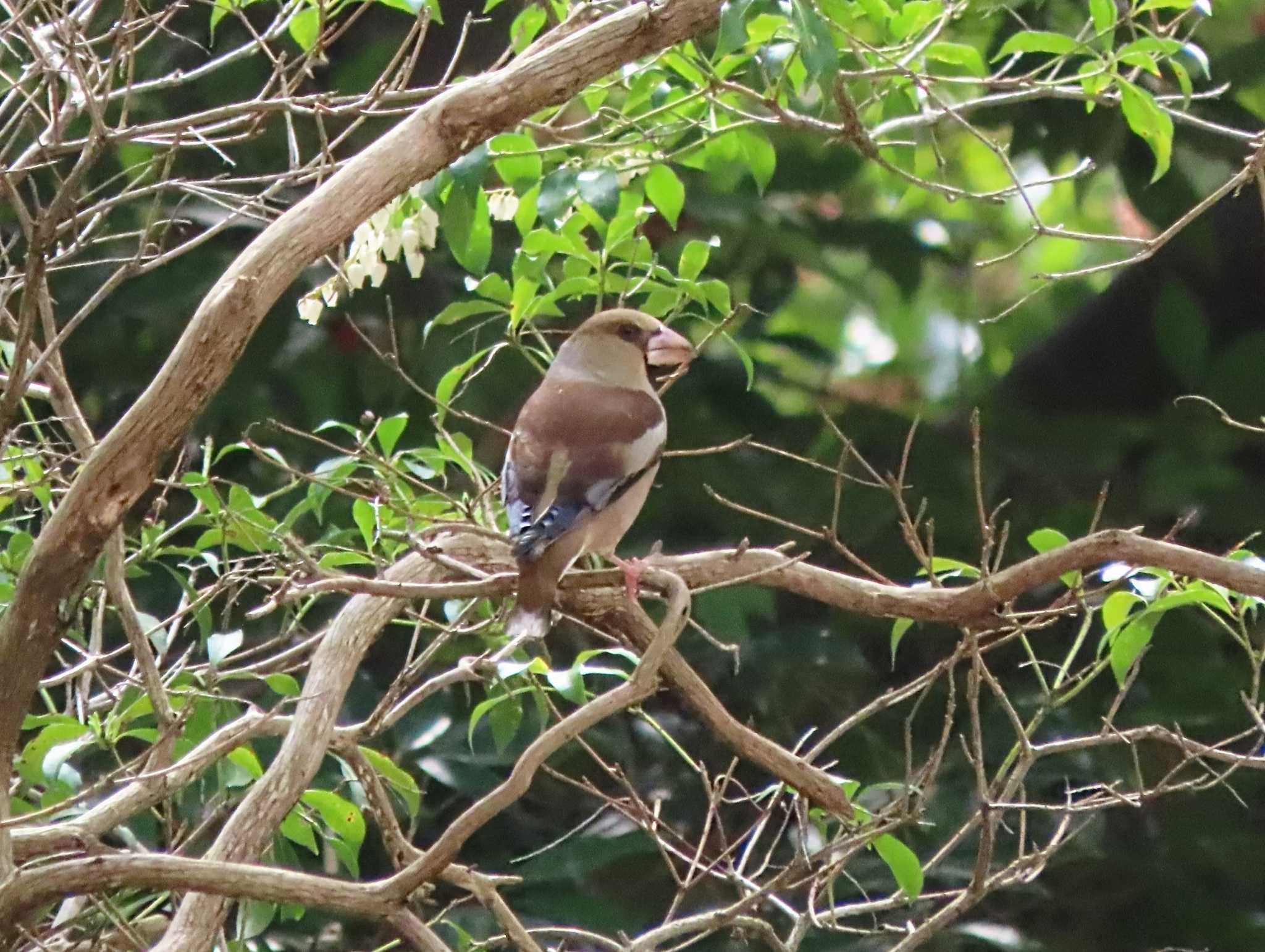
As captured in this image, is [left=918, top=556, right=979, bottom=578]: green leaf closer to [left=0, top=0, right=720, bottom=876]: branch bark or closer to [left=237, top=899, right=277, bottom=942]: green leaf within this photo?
[left=0, top=0, right=720, bottom=876]: branch bark

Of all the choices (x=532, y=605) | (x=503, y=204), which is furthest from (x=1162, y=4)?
(x=532, y=605)

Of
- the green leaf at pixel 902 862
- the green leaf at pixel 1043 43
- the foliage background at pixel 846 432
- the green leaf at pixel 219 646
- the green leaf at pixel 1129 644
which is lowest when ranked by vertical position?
the foliage background at pixel 846 432

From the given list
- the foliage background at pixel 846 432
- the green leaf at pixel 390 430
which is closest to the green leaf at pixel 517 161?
the green leaf at pixel 390 430

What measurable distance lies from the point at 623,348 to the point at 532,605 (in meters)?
0.97

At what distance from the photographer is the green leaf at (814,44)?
1939mm

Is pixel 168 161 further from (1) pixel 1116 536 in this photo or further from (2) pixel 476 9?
(2) pixel 476 9

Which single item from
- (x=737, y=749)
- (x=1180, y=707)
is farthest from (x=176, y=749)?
(x=1180, y=707)

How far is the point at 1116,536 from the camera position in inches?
81.2

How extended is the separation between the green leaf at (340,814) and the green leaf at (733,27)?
110 centimetres

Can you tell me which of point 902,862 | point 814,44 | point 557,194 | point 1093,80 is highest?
point 814,44

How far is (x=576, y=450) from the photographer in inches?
116

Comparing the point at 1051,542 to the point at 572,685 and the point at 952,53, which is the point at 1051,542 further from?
the point at 952,53

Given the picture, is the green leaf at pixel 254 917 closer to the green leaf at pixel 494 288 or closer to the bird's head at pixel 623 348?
the green leaf at pixel 494 288

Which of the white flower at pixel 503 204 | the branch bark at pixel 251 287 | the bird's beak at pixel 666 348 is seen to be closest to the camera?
the branch bark at pixel 251 287
